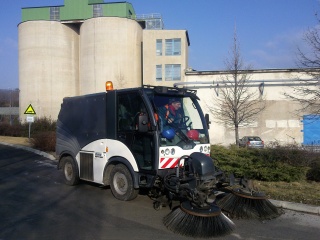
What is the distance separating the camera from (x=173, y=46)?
1724 inches

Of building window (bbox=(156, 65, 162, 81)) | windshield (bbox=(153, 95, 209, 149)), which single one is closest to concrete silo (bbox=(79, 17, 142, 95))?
building window (bbox=(156, 65, 162, 81))

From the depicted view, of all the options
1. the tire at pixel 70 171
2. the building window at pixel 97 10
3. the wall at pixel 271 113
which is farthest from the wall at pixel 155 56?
the tire at pixel 70 171

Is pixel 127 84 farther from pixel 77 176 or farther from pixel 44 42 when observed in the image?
pixel 77 176

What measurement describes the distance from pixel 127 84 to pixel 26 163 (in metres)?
32.9

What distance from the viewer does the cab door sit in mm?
7266

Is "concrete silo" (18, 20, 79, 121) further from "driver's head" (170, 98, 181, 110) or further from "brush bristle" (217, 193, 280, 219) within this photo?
"brush bristle" (217, 193, 280, 219)

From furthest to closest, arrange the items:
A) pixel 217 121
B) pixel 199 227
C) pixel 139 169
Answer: pixel 217 121 → pixel 139 169 → pixel 199 227

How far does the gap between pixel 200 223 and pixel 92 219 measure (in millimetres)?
2210

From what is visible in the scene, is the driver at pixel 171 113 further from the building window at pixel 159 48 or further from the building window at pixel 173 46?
the building window at pixel 159 48

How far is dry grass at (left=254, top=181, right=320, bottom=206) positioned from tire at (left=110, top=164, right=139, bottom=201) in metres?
3.25

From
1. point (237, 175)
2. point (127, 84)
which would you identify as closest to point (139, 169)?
point (237, 175)

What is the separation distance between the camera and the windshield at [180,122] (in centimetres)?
731

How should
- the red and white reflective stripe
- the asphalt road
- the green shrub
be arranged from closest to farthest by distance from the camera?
the asphalt road
the red and white reflective stripe
the green shrub

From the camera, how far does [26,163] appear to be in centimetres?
1527
